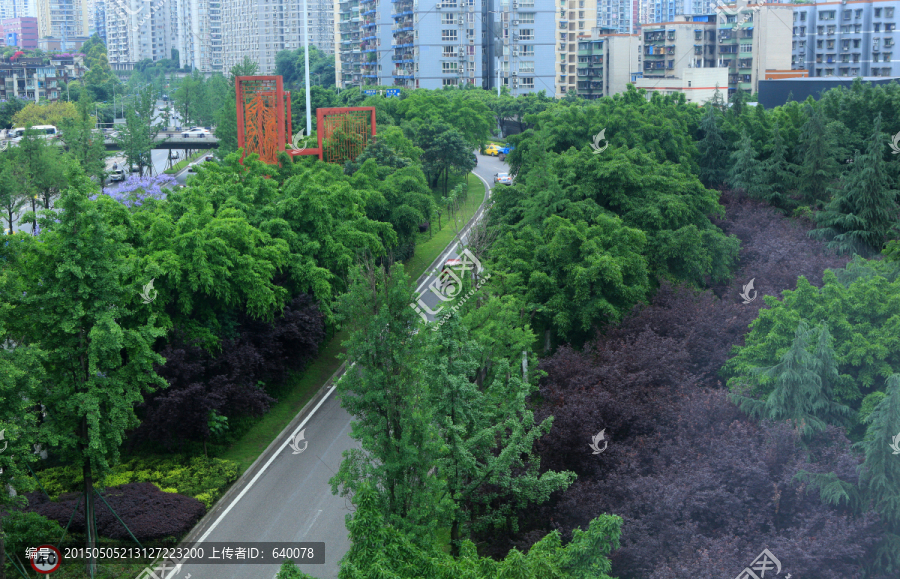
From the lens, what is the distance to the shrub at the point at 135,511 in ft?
62.7

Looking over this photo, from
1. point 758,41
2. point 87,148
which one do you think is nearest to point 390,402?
point 87,148

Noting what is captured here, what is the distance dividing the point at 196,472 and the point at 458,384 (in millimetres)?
9398

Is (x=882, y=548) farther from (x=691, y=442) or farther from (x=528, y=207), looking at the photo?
(x=528, y=207)

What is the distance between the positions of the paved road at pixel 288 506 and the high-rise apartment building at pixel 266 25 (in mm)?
127147

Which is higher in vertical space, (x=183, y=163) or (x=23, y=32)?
(x=23, y=32)

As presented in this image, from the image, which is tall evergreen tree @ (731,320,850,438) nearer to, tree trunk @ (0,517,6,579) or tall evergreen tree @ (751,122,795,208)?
tree trunk @ (0,517,6,579)

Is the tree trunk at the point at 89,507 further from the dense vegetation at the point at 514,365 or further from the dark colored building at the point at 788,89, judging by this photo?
the dark colored building at the point at 788,89

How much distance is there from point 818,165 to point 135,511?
108 feet

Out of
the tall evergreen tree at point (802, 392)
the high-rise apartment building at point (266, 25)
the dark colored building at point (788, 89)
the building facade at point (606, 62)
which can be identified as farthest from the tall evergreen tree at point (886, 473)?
the high-rise apartment building at point (266, 25)

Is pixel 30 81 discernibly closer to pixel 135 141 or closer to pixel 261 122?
pixel 135 141

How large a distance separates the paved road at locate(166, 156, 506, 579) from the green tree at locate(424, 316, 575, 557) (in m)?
3.89

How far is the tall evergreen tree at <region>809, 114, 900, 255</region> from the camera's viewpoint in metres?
35.4

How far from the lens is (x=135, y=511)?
64.4 ft

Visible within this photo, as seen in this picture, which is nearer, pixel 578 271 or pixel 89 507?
pixel 89 507
